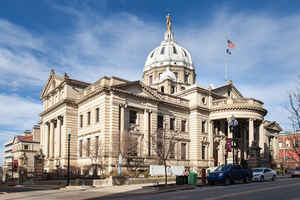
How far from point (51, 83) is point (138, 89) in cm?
1917

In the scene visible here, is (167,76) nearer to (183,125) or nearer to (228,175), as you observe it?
(183,125)

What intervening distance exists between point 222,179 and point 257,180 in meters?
7.51

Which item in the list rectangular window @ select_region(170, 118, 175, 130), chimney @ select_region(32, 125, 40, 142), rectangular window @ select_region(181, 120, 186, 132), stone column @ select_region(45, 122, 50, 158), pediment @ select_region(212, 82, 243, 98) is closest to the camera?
rectangular window @ select_region(170, 118, 175, 130)

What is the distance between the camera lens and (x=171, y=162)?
55.4m

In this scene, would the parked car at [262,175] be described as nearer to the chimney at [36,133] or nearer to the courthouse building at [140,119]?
the courthouse building at [140,119]

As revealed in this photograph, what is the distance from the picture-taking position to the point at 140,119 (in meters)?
52.3

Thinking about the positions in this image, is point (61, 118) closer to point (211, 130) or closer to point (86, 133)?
point (86, 133)

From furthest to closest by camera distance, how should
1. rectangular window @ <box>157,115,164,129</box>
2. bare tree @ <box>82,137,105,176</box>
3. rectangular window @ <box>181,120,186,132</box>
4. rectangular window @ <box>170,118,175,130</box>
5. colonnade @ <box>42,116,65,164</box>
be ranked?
1. rectangular window @ <box>181,120,186,132</box>
2. rectangular window @ <box>170,118,175,130</box>
3. colonnade @ <box>42,116,65,164</box>
4. rectangular window @ <box>157,115,164,129</box>
5. bare tree @ <box>82,137,105,176</box>

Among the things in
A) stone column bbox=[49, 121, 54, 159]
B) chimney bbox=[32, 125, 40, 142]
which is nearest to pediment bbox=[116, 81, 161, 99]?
stone column bbox=[49, 121, 54, 159]

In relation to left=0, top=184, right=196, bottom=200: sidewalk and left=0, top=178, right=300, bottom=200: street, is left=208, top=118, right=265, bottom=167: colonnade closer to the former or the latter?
left=0, top=184, right=196, bottom=200: sidewalk

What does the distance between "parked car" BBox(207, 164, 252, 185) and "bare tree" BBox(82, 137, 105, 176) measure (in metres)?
19.1

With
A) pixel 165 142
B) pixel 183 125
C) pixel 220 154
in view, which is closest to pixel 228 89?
pixel 220 154

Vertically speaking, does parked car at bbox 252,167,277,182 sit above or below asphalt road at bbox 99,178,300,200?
below

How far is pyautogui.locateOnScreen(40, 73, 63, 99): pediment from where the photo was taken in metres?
59.9
